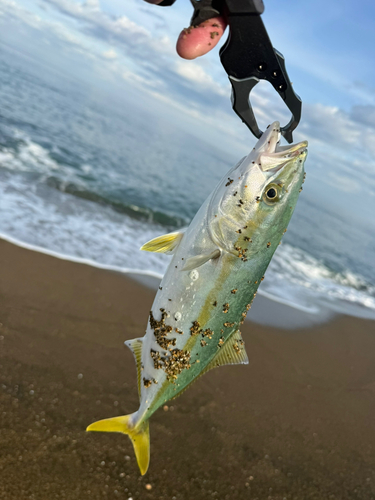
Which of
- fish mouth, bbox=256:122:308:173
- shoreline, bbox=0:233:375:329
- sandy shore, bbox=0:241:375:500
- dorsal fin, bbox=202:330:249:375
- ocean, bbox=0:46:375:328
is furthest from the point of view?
ocean, bbox=0:46:375:328

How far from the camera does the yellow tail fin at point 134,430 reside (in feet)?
9.05

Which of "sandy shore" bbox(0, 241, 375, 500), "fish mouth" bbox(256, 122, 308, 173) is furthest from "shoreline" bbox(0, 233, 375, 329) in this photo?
"fish mouth" bbox(256, 122, 308, 173)

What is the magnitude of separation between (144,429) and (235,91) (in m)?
2.55

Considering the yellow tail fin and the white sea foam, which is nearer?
the yellow tail fin

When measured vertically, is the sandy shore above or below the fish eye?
below

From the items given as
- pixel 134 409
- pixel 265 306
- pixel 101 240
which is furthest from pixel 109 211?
pixel 134 409

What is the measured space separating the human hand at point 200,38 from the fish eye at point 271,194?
92 cm

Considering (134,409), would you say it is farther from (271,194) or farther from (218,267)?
(271,194)

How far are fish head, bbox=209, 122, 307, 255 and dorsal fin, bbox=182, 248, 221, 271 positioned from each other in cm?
9

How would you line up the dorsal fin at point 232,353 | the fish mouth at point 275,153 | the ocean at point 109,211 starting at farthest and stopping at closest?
the ocean at point 109,211 → the dorsal fin at point 232,353 → the fish mouth at point 275,153

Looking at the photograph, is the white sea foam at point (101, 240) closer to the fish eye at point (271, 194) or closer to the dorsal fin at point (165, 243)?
the dorsal fin at point (165, 243)

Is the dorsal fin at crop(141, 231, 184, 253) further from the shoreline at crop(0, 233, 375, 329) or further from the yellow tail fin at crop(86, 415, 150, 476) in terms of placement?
the shoreline at crop(0, 233, 375, 329)

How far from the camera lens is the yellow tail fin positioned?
9.05ft

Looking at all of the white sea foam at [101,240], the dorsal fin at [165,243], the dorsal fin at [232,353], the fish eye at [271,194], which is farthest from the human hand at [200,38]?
the white sea foam at [101,240]
